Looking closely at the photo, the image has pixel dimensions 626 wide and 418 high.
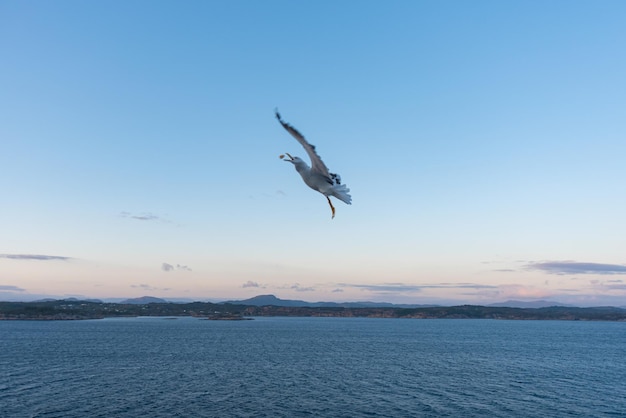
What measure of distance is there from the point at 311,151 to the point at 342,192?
1405mm

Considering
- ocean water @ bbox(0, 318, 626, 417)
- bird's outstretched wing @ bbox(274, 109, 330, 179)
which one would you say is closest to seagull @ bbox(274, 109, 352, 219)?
bird's outstretched wing @ bbox(274, 109, 330, 179)

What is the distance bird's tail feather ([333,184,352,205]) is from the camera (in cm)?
935

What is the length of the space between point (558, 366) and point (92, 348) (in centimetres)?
11921

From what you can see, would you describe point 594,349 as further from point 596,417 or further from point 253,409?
point 253,409

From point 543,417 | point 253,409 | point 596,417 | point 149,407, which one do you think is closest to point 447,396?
point 543,417

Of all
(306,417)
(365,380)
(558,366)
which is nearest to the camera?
(306,417)

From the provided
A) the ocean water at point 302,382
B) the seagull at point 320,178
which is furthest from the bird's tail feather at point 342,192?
the ocean water at point 302,382

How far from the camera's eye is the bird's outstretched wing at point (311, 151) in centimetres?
810

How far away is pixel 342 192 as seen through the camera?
31.0 feet

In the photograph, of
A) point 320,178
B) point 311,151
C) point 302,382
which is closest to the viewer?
point 311,151

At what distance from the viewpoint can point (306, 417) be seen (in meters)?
54.5

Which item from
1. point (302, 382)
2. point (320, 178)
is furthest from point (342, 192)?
point (302, 382)

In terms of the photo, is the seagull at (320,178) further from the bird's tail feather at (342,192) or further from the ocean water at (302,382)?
the ocean water at (302,382)

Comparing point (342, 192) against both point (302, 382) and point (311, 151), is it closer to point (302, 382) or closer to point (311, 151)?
point (311, 151)
